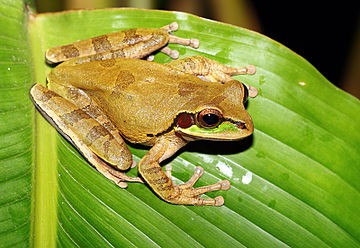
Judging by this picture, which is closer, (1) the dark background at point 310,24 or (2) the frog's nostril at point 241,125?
(2) the frog's nostril at point 241,125

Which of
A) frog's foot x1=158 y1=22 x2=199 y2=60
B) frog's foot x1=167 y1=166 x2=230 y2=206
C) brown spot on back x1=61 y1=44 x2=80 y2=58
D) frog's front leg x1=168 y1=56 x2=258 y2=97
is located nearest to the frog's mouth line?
frog's foot x1=167 y1=166 x2=230 y2=206

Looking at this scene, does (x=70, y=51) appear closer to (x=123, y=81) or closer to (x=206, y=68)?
(x=123, y=81)

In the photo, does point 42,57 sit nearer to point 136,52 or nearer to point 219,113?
point 136,52

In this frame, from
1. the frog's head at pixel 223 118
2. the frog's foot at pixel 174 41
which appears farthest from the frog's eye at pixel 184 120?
the frog's foot at pixel 174 41

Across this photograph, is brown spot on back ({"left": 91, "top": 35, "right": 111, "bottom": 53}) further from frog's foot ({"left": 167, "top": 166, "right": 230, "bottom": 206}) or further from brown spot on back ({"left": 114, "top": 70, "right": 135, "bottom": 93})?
frog's foot ({"left": 167, "top": 166, "right": 230, "bottom": 206})

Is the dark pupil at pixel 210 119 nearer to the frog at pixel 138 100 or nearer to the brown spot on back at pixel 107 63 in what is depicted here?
the frog at pixel 138 100

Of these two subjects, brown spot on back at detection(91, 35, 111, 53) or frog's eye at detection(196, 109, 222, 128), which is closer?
frog's eye at detection(196, 109, 222, 128)
